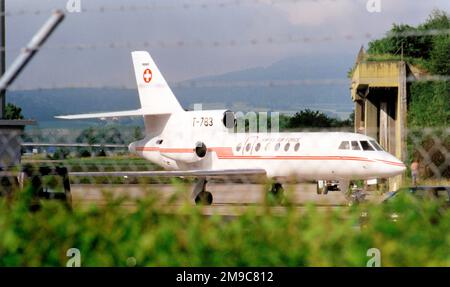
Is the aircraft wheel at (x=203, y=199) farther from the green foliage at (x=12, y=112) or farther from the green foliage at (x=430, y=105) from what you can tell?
the green foliage at (x=12, y=112)

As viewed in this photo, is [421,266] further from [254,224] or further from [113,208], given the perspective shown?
[113,208]

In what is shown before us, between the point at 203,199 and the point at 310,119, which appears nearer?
the point at 203,199

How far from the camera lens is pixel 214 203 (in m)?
5.64

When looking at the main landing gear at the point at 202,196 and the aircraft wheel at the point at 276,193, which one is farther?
the main landing gear at the point at 202,196

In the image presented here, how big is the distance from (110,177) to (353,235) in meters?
1.97

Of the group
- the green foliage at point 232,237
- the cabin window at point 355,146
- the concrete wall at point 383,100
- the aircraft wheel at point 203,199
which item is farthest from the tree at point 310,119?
the cabin window at point 355,146

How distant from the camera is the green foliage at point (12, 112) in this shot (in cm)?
614

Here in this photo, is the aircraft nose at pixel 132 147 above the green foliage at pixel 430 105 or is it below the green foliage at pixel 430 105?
below

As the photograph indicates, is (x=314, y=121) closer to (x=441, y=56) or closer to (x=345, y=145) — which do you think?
(x=441, y=56)

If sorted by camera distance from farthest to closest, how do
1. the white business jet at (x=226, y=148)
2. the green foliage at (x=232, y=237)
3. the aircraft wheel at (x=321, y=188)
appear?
the white business jet at (x=226, y=148) → the aircraft wheel at (x=321, y=188) → the green foliage at (x=232, y=237)


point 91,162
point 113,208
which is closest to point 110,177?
point 91,162

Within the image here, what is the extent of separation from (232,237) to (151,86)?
2.96 metres

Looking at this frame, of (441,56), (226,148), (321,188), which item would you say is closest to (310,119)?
(321,188)

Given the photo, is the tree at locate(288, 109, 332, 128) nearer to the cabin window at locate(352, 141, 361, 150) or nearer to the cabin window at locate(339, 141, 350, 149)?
the cabin window at locate(339, 141, 350, 149)
